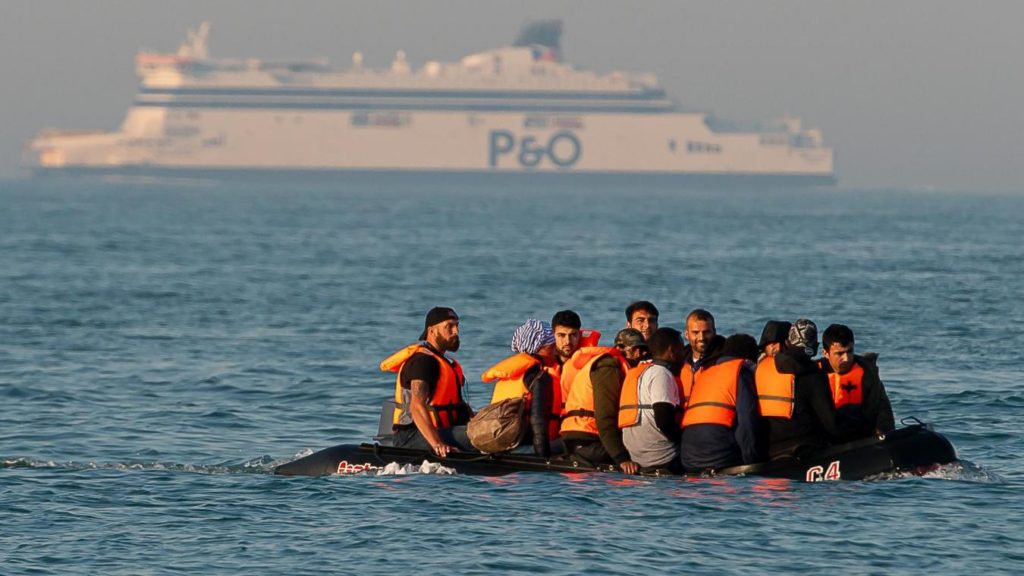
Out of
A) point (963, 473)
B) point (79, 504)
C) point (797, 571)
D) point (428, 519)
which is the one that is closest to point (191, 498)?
point (79, 504)

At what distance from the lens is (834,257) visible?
166ft

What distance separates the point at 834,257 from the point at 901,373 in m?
29.5

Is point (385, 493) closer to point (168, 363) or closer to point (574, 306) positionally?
point (168, 363)

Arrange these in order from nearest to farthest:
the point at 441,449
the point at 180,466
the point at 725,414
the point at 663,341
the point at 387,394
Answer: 1. the point at 663,341
2. the point at 725,414
3. the point at 441,449
4. the point at 180,466
5. the point at 387,394

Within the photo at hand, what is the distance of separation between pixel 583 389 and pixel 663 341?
3.02 ft

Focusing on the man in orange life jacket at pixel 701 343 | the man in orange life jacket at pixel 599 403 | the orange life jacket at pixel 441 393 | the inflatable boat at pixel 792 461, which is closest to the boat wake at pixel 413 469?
the inflatable boat at pixel 792 461

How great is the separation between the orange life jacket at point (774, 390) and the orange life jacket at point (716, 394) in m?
0.28

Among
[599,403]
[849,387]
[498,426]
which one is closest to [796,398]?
[849,387]

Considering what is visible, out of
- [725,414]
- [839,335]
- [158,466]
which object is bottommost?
[158,466]

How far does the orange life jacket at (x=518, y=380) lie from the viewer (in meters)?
12.6

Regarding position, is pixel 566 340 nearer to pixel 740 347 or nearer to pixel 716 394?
pixel 716 394

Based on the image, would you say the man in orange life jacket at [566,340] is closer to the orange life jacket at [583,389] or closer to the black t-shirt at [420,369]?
the orange life jacket at [583,389]

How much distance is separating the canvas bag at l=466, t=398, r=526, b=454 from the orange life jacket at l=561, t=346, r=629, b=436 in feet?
1.29

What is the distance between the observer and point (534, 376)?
12656 mm
